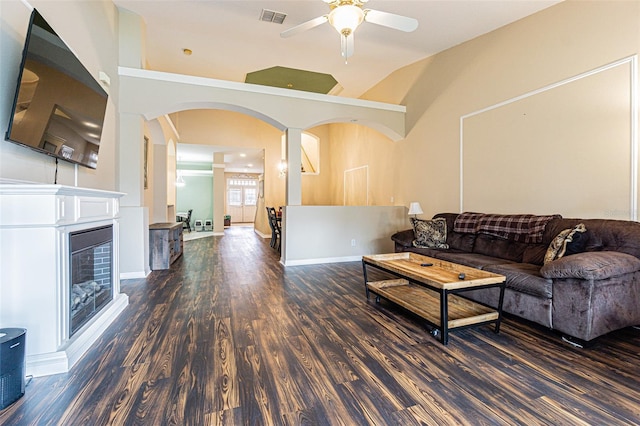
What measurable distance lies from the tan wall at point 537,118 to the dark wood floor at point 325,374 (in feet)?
5.13

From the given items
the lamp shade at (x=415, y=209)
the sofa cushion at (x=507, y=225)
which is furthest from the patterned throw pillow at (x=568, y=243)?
the lamp shade at (x=415, y=209)

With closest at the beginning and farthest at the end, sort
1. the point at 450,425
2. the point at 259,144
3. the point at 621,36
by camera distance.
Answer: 1. the point at 450,425
2. the point at 621,36
3. the point at 259,144

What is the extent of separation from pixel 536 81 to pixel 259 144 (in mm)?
7118

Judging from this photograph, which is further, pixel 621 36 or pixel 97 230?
pixel 621 36

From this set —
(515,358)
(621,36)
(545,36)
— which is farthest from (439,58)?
(515,358)

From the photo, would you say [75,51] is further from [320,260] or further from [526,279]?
[526,279]

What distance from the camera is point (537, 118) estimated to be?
137 inches

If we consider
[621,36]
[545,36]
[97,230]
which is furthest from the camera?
[545,36]

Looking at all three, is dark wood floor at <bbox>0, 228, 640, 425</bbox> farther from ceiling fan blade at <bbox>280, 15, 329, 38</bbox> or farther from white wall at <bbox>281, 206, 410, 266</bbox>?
ceiling fan blade at <bbox>280, 15, 329, 38</bbox>

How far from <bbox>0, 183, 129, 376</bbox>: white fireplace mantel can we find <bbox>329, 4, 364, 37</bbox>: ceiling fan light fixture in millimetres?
2586

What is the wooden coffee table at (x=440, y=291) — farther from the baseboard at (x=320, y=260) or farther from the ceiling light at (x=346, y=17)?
the ceiling light at (x=346, y=17)

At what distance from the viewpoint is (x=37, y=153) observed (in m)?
2.21

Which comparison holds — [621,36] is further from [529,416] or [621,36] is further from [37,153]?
[37,153]

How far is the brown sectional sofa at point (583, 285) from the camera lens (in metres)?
2.07
